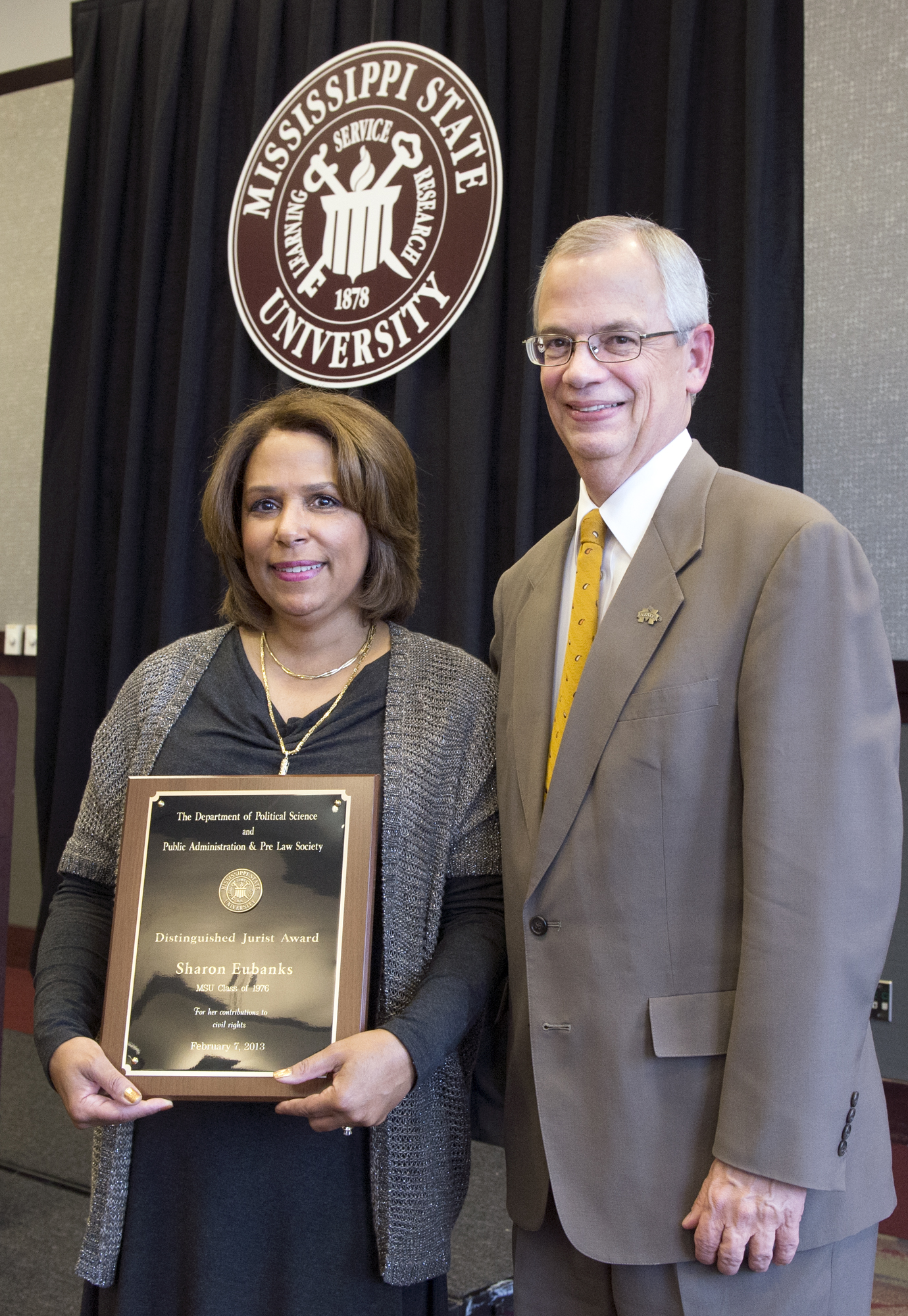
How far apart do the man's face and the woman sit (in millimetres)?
299

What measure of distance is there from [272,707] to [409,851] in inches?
11.0

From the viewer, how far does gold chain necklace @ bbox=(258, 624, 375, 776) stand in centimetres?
149

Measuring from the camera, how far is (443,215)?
3.39m

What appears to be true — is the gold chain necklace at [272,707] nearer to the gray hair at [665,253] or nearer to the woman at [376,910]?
the woman at [376,910]

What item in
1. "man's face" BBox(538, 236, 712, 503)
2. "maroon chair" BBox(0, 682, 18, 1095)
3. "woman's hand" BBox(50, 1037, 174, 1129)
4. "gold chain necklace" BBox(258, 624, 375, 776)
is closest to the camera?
"woman's hand" BBox(50, 1037, 174, 1129)

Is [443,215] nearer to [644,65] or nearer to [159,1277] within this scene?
[644,65]

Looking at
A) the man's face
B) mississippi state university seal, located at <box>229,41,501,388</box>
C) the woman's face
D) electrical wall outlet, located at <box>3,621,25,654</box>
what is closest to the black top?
the woman's face

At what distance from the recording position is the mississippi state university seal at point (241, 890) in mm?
1373

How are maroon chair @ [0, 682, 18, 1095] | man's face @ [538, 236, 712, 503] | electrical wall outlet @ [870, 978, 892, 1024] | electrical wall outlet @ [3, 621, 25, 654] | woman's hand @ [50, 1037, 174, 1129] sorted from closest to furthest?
woman's hand @ [50, 1037, 174, 1129] → man's face @ [538, 236, 712, 503] → maroon chair @ [0, 682, 18, 1095] → electrical wall outlet @ [870, 978, 892, 1024] → electrical wall outlet @ [3, 621, 25, 654]

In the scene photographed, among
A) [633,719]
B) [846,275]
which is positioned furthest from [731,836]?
[846,275]

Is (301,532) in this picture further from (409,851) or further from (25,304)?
(25,304)

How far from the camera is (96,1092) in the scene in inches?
51.6

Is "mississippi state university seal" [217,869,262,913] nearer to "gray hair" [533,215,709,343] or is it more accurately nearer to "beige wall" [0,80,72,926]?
"gray hair" [533,215,709,343]

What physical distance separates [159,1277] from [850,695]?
3.57 ft
